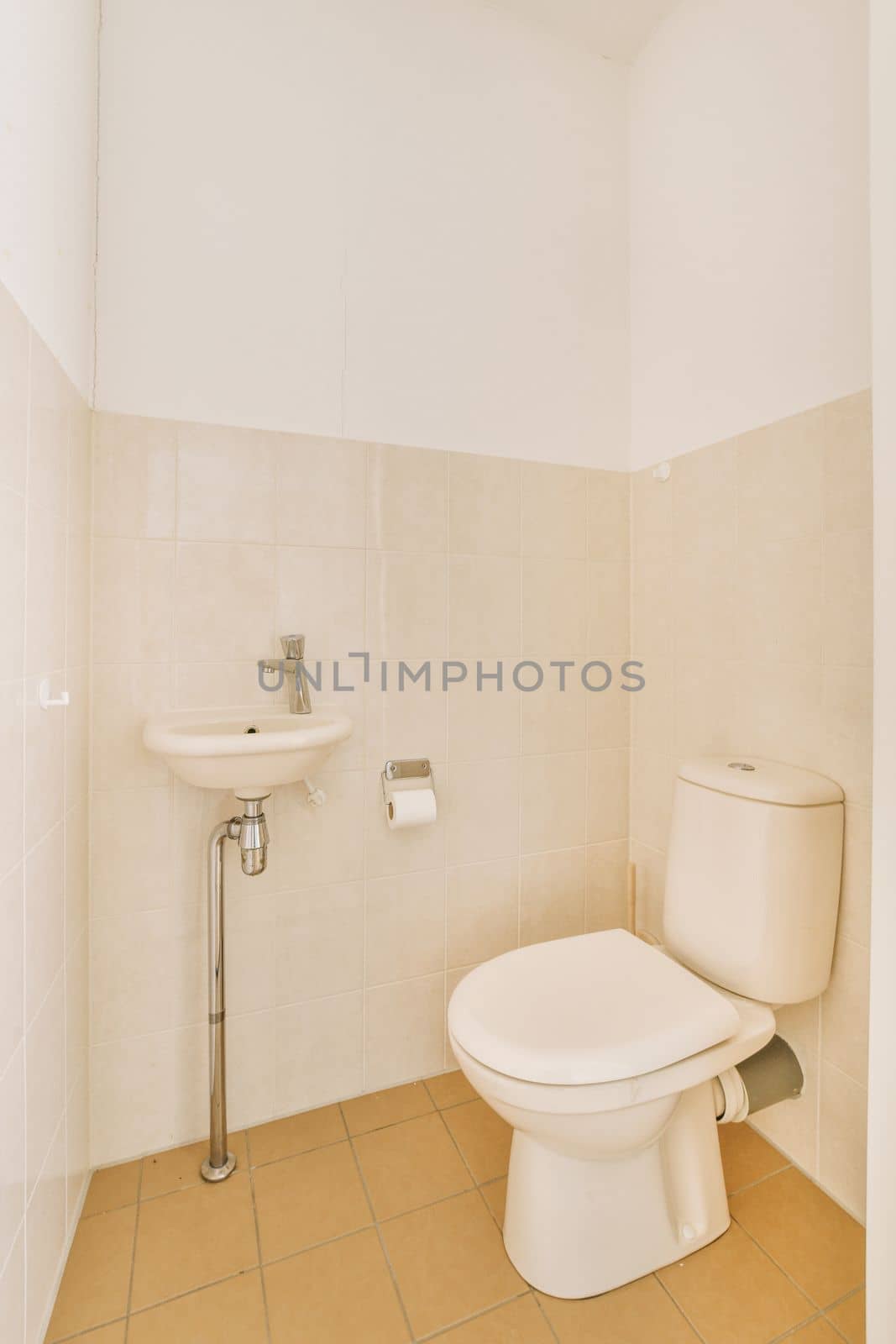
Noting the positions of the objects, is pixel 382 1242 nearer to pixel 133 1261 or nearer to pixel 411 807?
pixel 133 1261

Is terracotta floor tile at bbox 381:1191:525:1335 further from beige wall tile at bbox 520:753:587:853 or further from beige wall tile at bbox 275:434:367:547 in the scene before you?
beige wall tile at bbox 275:434:367:547

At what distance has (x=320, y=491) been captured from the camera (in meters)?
1.45

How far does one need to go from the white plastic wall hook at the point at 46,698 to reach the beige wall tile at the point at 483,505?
0.90 metres

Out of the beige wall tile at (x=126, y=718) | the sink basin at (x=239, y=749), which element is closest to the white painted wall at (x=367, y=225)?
the beige wall tile at (x=126, y=718)

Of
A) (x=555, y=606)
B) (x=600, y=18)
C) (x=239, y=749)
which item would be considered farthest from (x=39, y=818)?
(x=600, y=18)

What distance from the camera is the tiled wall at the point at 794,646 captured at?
3.90 feet

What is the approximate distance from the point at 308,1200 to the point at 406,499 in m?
1.48

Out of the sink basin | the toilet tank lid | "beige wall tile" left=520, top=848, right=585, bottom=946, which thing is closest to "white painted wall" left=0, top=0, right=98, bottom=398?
the sink basin

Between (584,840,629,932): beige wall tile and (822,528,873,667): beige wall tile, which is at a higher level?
(822,528,873,667): beige wall tile

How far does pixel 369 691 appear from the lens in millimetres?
1504

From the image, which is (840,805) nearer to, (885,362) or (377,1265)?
(885,362)

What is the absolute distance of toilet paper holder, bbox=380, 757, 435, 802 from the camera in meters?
1.52

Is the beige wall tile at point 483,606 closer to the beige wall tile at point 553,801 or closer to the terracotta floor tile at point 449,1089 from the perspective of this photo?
the beige wall tile at point 553,801

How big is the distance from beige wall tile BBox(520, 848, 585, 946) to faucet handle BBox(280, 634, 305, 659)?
0.79 meters
